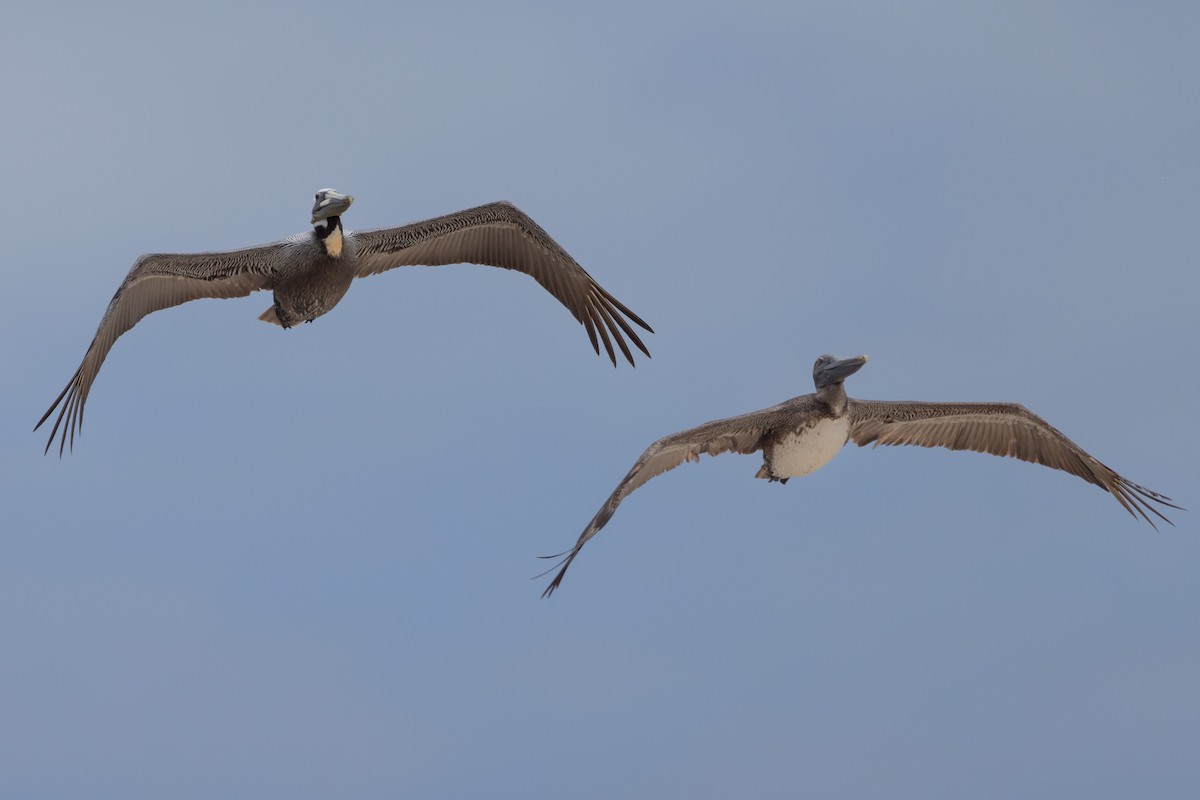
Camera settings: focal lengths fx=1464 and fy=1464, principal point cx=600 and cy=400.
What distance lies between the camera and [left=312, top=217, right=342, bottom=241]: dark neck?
575 inches

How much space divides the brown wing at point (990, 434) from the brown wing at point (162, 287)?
629 cm

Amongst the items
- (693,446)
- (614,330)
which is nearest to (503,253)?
(614,330)

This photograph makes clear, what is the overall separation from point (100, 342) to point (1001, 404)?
914cm

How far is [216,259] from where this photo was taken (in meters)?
14.7

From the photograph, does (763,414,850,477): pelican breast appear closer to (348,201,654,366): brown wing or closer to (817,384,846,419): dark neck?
(817,384,846,419): dark neck

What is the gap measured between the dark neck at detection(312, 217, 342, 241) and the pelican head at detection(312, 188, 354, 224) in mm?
99

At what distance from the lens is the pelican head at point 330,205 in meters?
14.3

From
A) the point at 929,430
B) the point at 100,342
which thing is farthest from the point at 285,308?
the point at 929,430

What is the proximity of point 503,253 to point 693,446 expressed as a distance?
10.7 feet

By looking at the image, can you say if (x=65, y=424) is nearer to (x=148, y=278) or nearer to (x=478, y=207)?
(x=148, y=278)

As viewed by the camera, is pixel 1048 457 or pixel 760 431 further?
pixel 1048 457

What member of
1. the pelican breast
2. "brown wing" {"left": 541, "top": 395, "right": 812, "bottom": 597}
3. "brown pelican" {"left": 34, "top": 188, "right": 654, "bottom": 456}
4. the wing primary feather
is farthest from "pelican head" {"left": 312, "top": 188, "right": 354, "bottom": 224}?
the pelican breast

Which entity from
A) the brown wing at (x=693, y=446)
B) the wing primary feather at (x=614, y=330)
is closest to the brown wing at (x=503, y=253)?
the wing primary feather at (x=614, y=330)

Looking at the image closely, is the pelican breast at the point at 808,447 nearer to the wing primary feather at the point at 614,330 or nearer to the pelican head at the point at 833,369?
the pelican head at the point at 833,369
